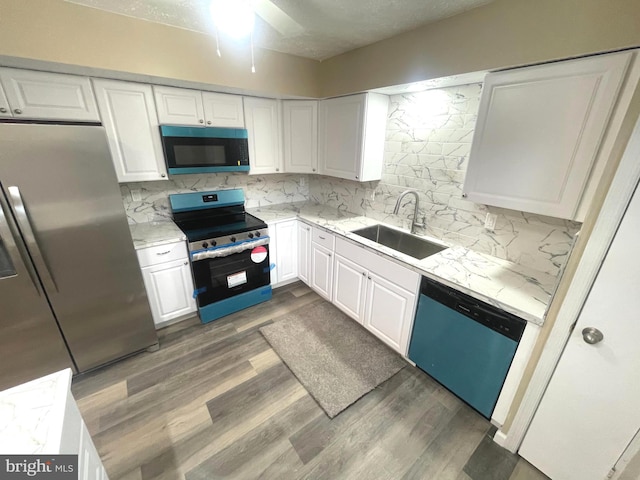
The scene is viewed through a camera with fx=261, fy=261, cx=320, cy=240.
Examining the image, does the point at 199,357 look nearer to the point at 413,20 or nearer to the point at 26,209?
the point at 26,209

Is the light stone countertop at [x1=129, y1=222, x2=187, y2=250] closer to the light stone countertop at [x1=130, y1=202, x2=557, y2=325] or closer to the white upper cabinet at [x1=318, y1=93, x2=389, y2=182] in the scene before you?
the light stone countertop at [x1=130, y1=202, x2=557, y2=325]

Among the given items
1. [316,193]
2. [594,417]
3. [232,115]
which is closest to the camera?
[594,417]

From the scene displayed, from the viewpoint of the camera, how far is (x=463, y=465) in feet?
4.90

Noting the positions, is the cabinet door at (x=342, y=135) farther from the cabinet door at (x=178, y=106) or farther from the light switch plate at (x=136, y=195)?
the light switch plate at (x=136, y=195)

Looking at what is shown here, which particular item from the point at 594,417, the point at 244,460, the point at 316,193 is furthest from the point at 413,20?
the point at 244,460

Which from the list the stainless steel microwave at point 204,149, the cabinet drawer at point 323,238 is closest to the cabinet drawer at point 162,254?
the stainless steel microwave at point 204,149

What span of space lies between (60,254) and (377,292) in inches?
88.6

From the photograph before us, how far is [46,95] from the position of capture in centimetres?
173

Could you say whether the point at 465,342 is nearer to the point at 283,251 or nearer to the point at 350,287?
the point at 350,287

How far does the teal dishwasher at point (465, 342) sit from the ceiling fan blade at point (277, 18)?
6.54 feet

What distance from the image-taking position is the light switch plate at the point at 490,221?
1923 mm

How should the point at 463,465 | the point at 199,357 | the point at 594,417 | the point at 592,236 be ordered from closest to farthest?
the point at 592,236 < the point at 594,417 < the point at 463,465 < the point at 199,357

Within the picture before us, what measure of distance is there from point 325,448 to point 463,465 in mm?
792

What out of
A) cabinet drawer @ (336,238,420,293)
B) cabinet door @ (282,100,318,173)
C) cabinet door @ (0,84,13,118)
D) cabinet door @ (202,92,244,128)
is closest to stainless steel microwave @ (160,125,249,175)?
cabinet door @ (202,92,244,128)
